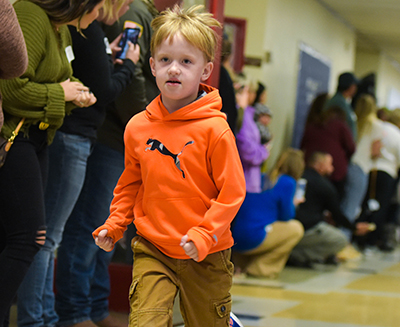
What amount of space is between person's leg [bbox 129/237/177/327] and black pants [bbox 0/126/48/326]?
0.46 metres

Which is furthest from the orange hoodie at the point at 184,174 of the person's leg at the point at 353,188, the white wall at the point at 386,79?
the white wall at the point at 386,79

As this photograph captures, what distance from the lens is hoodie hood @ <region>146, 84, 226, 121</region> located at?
1869 millimetres

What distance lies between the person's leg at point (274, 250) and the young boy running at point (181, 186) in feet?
11.0

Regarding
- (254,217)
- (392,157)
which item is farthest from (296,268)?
(392,157)

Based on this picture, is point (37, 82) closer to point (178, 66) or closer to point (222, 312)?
point (178, 66)

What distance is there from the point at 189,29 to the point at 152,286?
0.73 metres

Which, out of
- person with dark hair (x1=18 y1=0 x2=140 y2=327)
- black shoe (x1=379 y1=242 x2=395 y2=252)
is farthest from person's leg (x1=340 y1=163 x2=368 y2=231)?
person with dark hair (x1=18 y1=0 x2=140 y2=327)

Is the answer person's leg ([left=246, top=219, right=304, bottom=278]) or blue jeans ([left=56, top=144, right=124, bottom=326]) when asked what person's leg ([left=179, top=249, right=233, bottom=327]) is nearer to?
blue jeans ([left=56, top=144, right=124, bottom=326])

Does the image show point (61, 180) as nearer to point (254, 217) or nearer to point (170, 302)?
point (170, 302)

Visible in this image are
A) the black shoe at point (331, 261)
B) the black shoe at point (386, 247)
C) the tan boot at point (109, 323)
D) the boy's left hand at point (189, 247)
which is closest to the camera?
the boy's left hand at point (189, 247)

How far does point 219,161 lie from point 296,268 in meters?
4.31

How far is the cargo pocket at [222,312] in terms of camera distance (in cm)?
192

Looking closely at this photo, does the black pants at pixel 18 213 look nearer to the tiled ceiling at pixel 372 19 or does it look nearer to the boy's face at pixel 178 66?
the boy's face at pixel 178 66

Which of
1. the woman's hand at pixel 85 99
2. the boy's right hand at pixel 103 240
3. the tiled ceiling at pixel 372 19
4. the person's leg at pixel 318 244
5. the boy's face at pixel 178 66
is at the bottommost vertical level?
the person's leg at pixel 318 244
